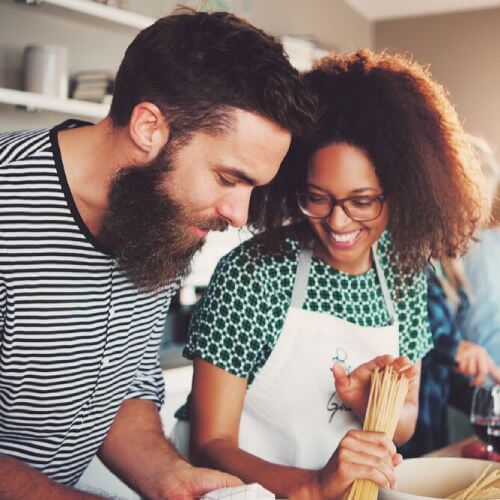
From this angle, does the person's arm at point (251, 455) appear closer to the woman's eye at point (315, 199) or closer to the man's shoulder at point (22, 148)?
the woman's eye at point (315, 199)

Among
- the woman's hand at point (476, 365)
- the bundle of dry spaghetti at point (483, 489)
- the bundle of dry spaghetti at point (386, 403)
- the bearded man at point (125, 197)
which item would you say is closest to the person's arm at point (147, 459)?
the bearded man at point (125, 197)

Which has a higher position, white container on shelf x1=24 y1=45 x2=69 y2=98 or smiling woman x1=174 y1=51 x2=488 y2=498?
white container on shelf x1=24 y1=45 x2=69 y2=98

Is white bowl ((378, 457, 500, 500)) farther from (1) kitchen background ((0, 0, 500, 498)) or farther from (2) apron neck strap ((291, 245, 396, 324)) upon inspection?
(1) kitchen background ((0, 0, 500, 498))

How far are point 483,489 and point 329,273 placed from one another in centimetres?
56

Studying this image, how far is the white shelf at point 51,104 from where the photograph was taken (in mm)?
3008

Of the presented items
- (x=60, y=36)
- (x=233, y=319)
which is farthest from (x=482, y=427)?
(x=60, y=36)

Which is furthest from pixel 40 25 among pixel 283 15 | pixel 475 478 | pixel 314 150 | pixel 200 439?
pixel 475 478

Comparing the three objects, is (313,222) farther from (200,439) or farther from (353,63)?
(200,439)

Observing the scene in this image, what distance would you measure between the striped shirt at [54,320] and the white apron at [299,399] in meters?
0.27

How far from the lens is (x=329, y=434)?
60.7 inches

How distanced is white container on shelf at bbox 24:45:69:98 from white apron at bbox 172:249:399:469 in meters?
2.03

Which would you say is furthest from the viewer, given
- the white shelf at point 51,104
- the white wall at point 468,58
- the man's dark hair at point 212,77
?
the white wall at point 468,58

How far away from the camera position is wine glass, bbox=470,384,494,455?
154cm

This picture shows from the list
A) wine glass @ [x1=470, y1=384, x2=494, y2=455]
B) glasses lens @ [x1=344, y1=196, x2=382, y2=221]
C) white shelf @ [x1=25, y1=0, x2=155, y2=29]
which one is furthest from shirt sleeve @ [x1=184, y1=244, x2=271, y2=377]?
white shelf @ [x1=25, y1=0, x2=155, y2=29]
